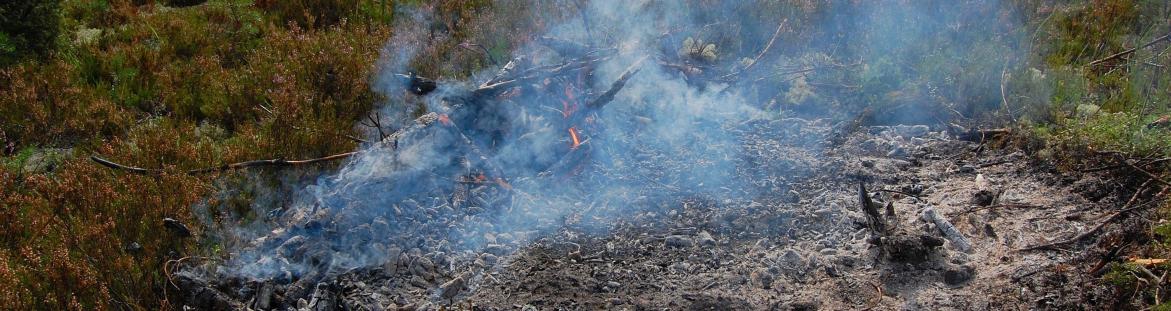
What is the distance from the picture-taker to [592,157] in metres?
5.20

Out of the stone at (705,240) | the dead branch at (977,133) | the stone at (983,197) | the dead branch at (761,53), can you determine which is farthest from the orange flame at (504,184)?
the dead branch at (977,133)

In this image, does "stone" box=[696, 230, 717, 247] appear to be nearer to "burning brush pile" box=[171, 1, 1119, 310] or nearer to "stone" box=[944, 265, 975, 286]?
"burning brush pile" box=[171, 1, 1119, 310]

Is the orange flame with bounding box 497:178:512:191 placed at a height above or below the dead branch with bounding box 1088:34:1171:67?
below

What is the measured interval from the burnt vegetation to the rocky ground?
0.02 meters

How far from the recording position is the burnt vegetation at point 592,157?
380 cm

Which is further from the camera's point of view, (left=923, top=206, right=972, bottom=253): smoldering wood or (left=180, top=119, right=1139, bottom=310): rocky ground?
(left=923, top=206, right=972, bottom=253): smoldering wood

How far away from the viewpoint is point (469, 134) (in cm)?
515

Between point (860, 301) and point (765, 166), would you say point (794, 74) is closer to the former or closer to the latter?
point (765, 166)

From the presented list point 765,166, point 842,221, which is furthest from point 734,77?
point 842,221

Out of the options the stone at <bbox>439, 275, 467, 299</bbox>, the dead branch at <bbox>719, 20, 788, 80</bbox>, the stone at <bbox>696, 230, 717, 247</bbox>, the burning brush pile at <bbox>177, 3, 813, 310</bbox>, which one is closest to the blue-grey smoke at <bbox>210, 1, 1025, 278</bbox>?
the burning brush pile at <bbox>177, 3, 813, 310</bbox>

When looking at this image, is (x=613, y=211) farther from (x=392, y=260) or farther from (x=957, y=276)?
(x=957, y=276)

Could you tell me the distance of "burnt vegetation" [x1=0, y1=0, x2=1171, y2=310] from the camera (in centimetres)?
380

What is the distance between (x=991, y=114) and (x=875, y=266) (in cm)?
245

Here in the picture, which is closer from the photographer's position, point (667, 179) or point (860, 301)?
point (860, 301)
